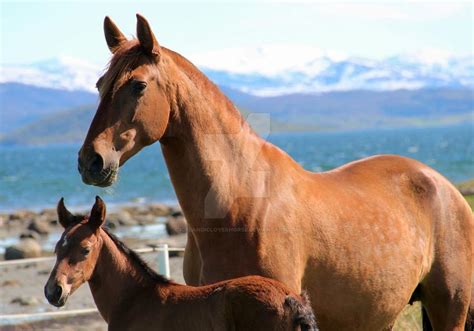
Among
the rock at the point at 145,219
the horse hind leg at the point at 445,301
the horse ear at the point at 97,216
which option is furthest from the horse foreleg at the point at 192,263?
the rock at the point at 145,219

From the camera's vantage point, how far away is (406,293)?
5.61 meters

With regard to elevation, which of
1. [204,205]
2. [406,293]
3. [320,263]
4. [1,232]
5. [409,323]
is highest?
[204,205]

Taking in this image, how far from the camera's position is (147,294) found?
17.8 feet

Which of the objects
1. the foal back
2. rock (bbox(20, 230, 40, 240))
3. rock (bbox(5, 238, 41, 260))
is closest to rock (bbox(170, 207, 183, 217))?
rock (bbox(20, 230, 40, 240))

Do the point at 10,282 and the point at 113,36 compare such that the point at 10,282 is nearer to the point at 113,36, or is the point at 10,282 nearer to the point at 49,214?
the point at 113,36

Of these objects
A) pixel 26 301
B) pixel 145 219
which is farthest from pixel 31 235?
pixel 26 301


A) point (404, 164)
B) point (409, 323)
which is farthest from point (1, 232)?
point (404, 164)

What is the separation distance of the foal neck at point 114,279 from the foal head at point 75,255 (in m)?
0.07

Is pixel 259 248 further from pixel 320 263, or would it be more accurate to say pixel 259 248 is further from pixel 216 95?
pixel 216 95

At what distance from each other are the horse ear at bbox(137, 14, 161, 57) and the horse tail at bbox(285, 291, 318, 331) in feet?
4.76

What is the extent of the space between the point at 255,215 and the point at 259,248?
179mm

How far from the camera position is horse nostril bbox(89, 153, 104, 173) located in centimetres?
461

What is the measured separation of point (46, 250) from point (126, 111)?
72.7 ft

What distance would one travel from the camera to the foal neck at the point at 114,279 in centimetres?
551
